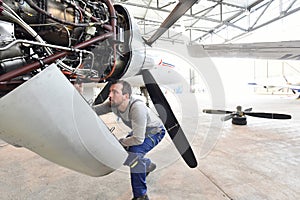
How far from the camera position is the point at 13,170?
2045mm

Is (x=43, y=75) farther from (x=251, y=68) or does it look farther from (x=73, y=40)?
(x=251, y=68)

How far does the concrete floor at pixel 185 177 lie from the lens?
60.2 inches

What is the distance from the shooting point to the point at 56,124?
0.71 metres

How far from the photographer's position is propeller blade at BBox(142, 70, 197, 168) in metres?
1.71

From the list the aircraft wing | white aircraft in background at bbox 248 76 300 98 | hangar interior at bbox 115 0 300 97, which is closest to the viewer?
the aircraft wing

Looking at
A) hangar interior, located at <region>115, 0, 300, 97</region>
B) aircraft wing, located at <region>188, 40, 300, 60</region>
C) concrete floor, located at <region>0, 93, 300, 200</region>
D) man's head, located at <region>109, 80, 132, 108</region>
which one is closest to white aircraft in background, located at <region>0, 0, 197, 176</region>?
man's head, located at <region>109, 80, 132, 108</region>

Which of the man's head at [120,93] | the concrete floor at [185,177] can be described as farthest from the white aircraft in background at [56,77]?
the concrete floor at [185,177]

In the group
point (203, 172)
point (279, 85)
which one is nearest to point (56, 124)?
point (203, 172)

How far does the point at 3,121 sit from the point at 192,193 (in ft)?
4.66

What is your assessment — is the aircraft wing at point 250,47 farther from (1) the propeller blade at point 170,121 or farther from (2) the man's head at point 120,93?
(2) the man's head at point 120,93

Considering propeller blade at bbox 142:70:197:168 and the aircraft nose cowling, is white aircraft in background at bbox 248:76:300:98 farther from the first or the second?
the aircraft nose cowling

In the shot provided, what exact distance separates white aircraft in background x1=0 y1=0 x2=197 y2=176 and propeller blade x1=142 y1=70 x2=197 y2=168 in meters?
0.64

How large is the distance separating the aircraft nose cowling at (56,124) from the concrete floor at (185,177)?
83cm

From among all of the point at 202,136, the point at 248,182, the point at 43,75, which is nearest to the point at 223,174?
the point at 248,182
